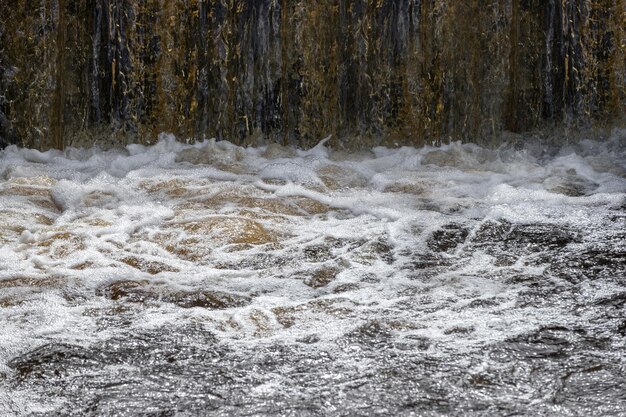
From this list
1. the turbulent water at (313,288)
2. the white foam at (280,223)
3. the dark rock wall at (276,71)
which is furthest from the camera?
the dark rock wall at (276,71)

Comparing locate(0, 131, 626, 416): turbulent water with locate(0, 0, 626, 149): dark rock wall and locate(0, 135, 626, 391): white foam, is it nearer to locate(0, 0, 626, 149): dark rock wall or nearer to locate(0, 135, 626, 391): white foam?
locate(0, 135, 626, 391): white foam

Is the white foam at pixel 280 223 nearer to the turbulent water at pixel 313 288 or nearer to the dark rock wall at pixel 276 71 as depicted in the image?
the turbulent water at pixel 313 288

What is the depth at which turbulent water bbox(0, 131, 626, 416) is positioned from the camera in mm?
2582

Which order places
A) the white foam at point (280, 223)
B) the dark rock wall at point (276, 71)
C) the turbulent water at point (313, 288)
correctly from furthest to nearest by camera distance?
1. the dark rock wall at point (276, 71)
2. the white foam at point (280, 223)
3. the turbulent water at point (313, 288)

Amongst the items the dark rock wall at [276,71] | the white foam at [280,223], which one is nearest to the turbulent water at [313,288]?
the white foam at [280,223]

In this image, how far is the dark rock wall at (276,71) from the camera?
6.77 m

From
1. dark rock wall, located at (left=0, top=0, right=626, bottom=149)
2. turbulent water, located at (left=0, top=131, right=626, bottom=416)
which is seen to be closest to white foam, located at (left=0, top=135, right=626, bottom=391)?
turbulent water, located at (left=0, top=131, right=626, bottom=416)

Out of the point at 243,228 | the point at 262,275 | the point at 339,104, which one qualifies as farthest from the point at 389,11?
the point at 262,275

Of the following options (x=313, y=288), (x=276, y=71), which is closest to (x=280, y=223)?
(x=313, y=288)

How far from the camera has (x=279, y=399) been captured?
2529 millimetres

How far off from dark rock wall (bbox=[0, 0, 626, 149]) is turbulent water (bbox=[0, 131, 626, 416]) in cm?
70

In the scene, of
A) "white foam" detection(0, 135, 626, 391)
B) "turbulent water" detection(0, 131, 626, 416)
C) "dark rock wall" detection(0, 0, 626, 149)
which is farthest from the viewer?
"dark rock wall" detection(0, 0, 626, 149)

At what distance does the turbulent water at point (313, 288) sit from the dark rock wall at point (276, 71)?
2.31 ft

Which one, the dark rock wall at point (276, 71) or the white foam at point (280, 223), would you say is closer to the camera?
the white foam at point (280, 223)
